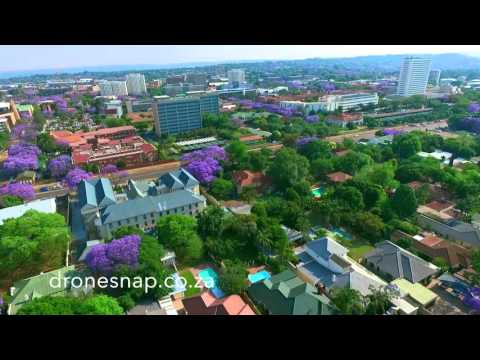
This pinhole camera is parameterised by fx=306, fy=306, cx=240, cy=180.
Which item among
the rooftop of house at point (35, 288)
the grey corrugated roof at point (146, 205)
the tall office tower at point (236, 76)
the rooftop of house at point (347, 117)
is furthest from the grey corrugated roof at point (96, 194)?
the tall office tower at point (236, 76)

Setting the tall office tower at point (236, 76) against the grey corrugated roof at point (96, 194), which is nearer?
the grey corrugated roof at point (96, 194)

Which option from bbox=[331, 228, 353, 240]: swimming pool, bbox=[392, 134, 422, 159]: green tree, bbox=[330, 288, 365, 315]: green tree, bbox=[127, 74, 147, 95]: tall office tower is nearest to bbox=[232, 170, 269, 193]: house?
bbox=[331, 228, 353, 240]: swimming pool

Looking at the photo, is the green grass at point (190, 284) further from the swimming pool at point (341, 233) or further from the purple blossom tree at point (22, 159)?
the purple blossom tree at point (22, 159)

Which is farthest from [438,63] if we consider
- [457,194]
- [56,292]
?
[56,292]

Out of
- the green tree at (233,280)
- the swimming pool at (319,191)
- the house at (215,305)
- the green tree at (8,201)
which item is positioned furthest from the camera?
the swimming pool at (319,191)

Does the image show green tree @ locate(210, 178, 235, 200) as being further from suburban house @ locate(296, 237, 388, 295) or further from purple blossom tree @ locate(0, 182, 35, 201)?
purple blossom tree @ locate(0, 182, 35, 201)

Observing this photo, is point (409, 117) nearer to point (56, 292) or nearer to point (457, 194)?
point (457, 194)
